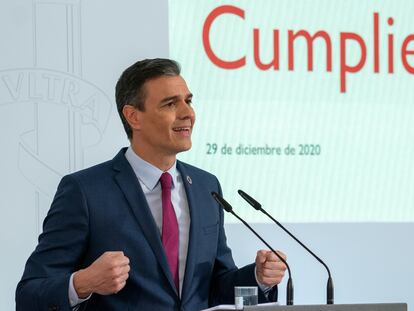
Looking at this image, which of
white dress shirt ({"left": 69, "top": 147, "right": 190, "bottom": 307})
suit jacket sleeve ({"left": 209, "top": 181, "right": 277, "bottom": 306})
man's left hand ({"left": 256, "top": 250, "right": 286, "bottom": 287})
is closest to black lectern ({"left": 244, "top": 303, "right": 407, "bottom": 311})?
man's left hand ({"left": 256, "top": 250, "right": 286, "bottom": 287})

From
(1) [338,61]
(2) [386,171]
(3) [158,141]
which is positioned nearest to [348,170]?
(2) [386,171]

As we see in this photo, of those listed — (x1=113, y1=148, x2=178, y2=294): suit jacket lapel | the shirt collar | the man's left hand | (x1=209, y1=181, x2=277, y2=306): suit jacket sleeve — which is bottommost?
(x1=209, y1=181, x2=277, y2=306): suit jacket sleeve

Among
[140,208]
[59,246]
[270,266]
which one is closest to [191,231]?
[140,208]

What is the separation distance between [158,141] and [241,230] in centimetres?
118

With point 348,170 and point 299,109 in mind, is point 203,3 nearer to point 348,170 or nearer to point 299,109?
point 299,109

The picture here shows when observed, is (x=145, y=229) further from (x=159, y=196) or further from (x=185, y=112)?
(x=185, y=112)

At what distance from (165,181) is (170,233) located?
0.18m

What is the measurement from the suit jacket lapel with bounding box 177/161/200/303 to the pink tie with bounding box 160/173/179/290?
0.15ft

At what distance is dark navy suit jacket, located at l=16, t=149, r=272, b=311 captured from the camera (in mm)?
2998

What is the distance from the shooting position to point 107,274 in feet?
8.96

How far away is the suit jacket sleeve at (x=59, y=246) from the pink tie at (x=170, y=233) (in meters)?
0.27

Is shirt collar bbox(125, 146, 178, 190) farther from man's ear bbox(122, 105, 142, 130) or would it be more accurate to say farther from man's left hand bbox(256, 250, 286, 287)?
man's left hand bbox(256, 250, 286, 287)

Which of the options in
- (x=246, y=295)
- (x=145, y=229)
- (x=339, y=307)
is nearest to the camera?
(x=339, y=307)

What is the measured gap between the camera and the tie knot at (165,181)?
10.4ft
